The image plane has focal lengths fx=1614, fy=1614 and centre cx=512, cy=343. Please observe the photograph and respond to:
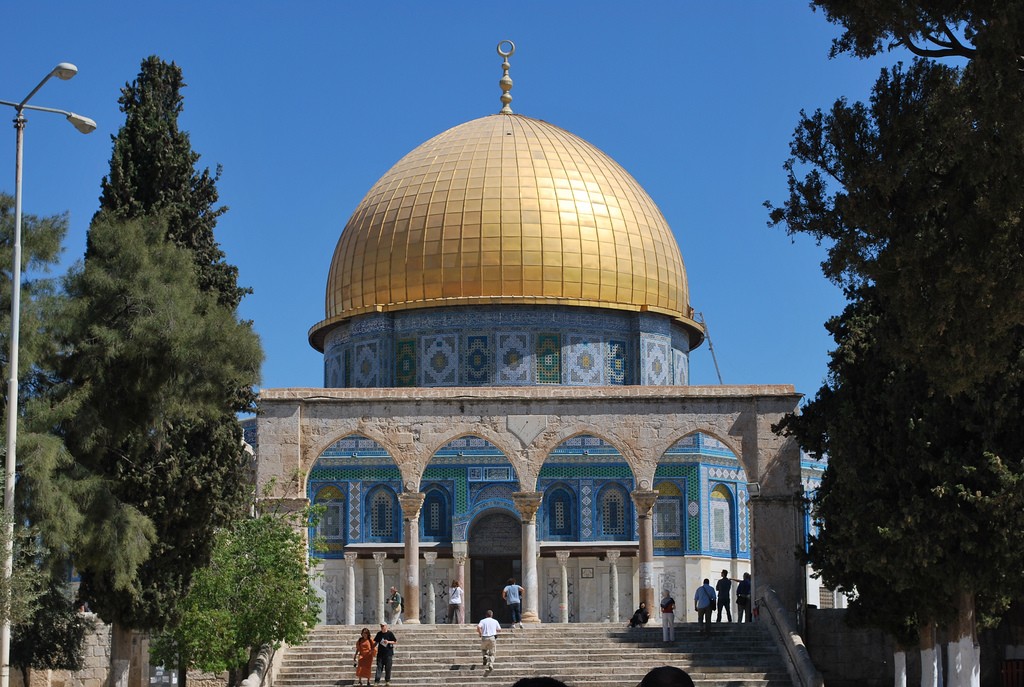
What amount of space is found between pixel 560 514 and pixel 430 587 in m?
2.82

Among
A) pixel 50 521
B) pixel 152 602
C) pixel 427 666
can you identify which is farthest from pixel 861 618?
pixel 50 521

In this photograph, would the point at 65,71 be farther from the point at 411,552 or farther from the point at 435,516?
the point at 435,516

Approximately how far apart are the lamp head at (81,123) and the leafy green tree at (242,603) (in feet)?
17.5

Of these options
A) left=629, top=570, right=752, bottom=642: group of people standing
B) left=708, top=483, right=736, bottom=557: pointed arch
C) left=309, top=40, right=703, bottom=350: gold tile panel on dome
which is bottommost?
left=629, top=570, right=752, bottom=642: group of people standing

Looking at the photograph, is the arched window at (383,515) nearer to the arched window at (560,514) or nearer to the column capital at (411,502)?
the arched window at (560,514)

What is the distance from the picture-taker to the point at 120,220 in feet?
57.6

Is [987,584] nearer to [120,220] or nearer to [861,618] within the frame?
[861,618]

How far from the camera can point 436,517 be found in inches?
1192

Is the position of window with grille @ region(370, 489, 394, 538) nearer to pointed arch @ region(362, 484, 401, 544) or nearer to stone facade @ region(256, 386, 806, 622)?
pointed arch @ region(362, 484, 401, 544)

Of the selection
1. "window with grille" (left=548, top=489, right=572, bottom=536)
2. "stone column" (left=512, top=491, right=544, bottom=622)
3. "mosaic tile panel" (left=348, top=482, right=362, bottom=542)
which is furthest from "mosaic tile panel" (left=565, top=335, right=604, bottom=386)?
"stone column" (left=512, top=491, right=544, bottom=622)

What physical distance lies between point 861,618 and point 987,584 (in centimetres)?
293

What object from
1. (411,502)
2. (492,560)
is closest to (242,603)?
(411,502)

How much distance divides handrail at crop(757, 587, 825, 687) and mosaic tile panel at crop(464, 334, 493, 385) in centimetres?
786

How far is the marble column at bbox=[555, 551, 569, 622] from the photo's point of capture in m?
29.3
